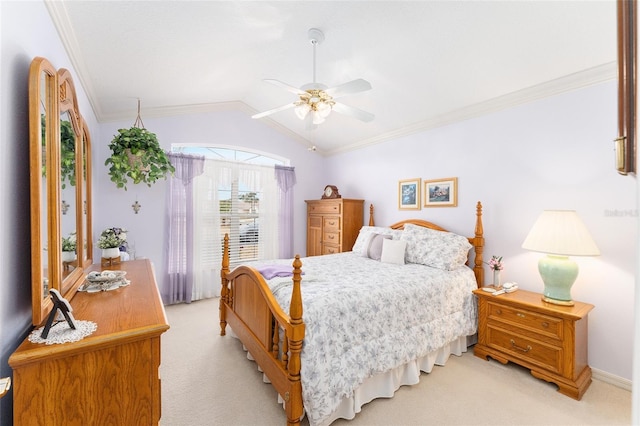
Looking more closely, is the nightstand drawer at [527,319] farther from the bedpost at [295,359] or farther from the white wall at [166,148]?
the white wall at [166,148]

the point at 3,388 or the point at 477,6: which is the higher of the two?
the point at 477,6

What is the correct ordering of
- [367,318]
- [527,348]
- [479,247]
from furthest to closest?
[479,247] < [527,348] < [367,318]

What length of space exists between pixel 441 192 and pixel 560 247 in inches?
58.7

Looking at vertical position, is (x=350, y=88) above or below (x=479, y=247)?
above

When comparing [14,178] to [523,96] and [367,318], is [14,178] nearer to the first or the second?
[367,318]

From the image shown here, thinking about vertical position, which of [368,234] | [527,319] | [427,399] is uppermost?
[368,234]

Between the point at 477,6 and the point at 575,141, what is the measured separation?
5.07 feet

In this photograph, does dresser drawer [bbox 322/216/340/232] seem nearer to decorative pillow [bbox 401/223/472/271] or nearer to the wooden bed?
decorative pillow [bbox 401/223/472/271]

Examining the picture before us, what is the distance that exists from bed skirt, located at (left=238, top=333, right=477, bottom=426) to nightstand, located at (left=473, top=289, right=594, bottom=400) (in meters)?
0.34

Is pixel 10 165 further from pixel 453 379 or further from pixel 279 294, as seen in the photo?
pixel 453 379

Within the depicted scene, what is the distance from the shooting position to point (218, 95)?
391cm

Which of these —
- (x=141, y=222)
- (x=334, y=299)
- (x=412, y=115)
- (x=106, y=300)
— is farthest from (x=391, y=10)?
(x=141, y=222)

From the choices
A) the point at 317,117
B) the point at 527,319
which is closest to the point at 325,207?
the point at 317,117

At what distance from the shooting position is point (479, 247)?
3074 mm
